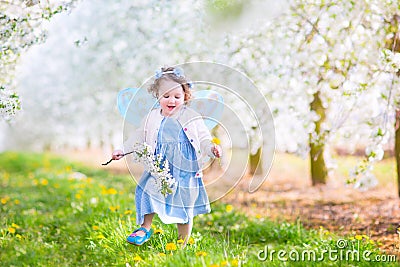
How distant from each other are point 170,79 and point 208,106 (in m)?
0.38

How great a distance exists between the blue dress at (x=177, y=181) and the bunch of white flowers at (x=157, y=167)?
58 mm

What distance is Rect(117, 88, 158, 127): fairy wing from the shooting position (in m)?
3.79

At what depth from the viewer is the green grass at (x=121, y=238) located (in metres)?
3.49

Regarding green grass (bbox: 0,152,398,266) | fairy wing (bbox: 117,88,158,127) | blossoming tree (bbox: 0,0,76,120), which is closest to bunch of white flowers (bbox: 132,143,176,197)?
fairy wing (bbox: 117,88,158,127)

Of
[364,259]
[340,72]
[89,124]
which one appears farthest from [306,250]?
[89,124]

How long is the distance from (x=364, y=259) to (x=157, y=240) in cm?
150

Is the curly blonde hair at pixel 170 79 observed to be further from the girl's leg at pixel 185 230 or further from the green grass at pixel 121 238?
the green grass at pixel 121 238

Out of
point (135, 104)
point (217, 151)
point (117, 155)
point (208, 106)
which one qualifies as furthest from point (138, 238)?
point (208, 106)

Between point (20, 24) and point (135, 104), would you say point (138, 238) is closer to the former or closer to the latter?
point (135, 104)

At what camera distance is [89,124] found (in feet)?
48.6

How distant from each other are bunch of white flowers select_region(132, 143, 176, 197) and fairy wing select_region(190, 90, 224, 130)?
501mm

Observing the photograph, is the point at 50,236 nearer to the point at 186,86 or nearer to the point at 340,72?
the point at 186,86

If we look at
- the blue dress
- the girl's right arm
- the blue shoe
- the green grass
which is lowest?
the green grass

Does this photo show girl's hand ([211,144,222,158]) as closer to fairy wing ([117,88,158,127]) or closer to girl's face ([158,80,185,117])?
girl's face ([158,80,185,117])
